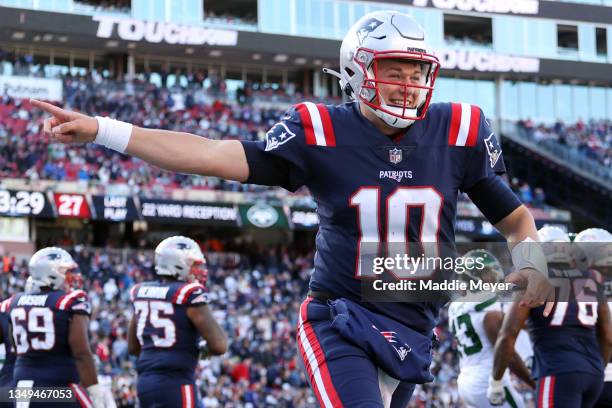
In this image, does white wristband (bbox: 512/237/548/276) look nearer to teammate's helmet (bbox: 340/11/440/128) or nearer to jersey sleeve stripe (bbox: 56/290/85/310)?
teammate's helmet (bbox: 340/11/440/128)

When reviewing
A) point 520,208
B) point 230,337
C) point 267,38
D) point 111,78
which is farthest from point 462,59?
point 520,208

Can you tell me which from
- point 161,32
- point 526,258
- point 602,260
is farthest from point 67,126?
point 161,32

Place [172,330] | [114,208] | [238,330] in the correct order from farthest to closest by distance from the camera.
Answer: [114,208]
[238,330]
[172,330]

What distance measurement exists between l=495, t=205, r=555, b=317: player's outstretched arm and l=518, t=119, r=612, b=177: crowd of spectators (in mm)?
34002

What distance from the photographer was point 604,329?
759 centimetres

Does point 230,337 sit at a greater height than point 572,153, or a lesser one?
lesser

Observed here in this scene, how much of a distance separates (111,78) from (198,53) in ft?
9.40

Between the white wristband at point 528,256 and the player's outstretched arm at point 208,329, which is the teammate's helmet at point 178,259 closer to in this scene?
the player's outstretched arm at point 208,329

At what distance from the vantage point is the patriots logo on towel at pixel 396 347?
4398 mm

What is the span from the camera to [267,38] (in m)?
35.6

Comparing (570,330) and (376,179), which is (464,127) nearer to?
(376,179)

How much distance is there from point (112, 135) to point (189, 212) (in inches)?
1014

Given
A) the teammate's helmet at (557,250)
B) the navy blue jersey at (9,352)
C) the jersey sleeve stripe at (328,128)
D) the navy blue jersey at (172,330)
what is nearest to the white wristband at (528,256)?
the jersey sleeve stripe at (328,128)

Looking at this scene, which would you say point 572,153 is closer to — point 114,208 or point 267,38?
→ point 267,38
